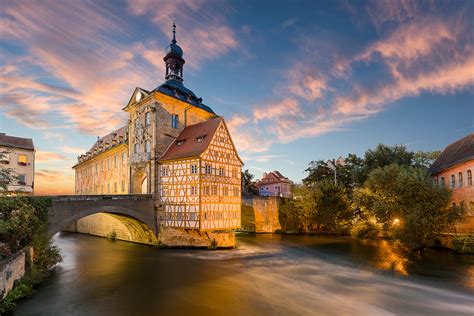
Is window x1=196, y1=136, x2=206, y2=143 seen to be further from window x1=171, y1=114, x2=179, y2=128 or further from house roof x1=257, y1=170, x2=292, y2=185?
house roof x1=257, y1=170, x2=292, y2=185

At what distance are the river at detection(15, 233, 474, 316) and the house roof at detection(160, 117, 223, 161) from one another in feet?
26.3

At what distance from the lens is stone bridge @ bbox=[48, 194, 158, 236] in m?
18.1

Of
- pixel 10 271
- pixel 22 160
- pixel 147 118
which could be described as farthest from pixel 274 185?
pixel 10 271

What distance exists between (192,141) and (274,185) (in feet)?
153

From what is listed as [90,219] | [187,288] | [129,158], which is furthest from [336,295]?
[90,219]

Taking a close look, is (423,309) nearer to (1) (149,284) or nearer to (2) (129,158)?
(1) (149,284)

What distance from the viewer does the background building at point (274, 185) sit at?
222 feet

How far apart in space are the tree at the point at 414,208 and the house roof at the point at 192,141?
15517mm

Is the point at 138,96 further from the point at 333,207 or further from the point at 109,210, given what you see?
the point at 333,207

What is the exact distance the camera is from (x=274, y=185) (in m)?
68.6

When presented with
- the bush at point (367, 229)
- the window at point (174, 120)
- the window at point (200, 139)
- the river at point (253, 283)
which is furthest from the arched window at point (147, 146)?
the bush at point (367, 229)

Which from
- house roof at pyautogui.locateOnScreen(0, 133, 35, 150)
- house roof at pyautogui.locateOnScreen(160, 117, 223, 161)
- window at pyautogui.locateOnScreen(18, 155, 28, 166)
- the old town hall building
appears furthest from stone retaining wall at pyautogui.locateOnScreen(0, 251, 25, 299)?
house roof at pyautogui.locateOnScreen(0, 133, 35, 150)

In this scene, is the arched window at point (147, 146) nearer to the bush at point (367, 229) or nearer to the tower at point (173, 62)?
the tower at point (173, 62)

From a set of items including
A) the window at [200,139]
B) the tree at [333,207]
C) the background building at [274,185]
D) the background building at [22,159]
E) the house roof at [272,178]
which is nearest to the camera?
the window at [200,139]
